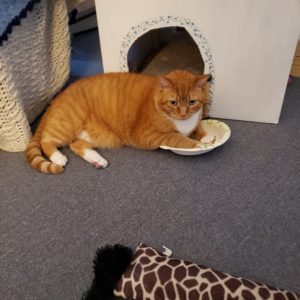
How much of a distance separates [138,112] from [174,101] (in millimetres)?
199

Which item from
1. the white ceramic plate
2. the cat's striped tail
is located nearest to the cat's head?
the white ceramic plate

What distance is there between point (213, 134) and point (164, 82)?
0.37 meters

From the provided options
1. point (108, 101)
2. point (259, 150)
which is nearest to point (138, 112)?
point (108, 101)

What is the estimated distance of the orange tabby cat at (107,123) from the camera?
1.32 m

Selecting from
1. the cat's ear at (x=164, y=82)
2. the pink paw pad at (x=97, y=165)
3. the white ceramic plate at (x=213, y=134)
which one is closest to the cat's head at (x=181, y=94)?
the cat's ear at (x=164, y=82)

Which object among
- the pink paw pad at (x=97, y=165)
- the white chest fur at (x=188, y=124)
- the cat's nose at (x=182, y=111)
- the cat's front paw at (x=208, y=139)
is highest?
the cat's nose at (x=182, y=111)

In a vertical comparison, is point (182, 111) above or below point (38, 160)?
above

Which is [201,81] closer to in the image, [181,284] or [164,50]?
[181,284]

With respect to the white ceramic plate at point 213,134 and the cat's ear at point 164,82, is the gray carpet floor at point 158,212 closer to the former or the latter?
the white ceramic plate at point 213,134

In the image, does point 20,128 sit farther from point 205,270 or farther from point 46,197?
point 205,270

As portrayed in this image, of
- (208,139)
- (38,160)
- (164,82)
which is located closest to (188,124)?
(208,139)

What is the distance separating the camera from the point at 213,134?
1.43 m

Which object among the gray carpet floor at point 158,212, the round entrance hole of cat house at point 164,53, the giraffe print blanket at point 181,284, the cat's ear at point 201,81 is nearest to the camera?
the giraffe print blanket at point 181,284

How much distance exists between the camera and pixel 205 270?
904mm
